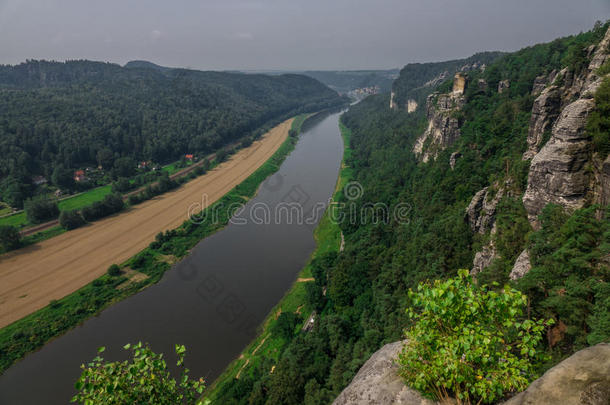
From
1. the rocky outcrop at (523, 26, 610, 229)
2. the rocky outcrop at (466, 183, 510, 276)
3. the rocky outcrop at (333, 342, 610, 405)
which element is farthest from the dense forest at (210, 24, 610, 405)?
the rocky outcrop at (333, 342, 610, 405)

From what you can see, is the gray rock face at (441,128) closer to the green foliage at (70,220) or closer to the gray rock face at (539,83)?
the gray rock face at (539,83)

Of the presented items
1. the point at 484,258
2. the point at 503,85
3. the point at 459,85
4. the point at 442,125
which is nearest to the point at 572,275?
the point at 484,258

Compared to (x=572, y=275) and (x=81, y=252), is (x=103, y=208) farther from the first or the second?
(x=572, y=275)

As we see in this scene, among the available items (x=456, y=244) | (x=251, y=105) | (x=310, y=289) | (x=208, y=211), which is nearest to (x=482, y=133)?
(x=456, y=244)

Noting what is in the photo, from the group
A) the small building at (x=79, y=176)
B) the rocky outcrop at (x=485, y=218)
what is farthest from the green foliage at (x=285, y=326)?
the small building at (x=79, y=176)

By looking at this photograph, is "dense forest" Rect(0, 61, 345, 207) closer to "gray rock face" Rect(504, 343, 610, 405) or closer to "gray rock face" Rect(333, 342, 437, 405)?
"gray rock face" Rect(333, 342, 437, 405)

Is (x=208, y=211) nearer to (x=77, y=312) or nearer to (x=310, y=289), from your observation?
(x=77, y=312)

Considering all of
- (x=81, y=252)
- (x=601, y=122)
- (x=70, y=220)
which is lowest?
(x=81, y=252)
